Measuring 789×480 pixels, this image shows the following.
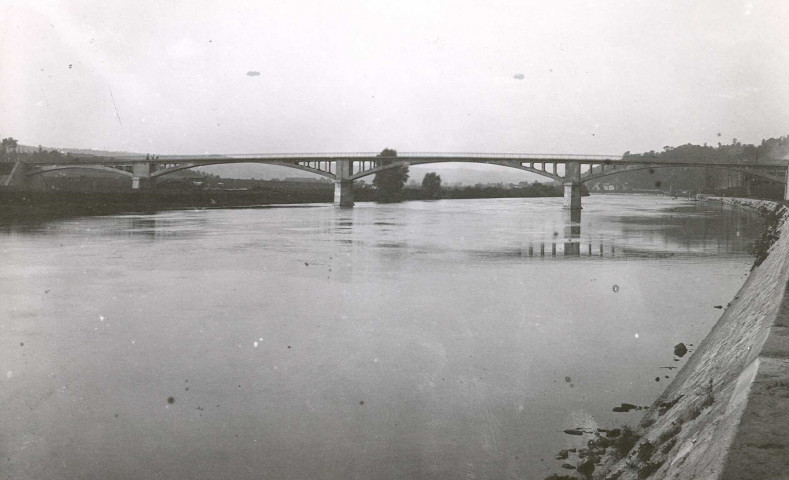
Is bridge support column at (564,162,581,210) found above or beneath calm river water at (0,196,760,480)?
above

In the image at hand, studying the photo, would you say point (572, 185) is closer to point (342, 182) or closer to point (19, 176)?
point (342, 182)

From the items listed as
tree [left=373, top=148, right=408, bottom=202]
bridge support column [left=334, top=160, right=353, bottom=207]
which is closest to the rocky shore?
bridge support column [left=334, top=160, right=353, bottom=207]

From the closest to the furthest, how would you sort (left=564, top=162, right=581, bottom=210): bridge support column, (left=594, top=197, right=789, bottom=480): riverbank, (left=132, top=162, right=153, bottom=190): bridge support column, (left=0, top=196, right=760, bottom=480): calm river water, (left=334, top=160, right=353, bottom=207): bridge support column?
(left=594, top=197, right=789, bottom=480): riverbank < (left=0, top=196, right=760, bottom=480): calm river water < (left=564, top=162, right=581, bottom=210): bridge support column < (left=334, top=160, right=353, bottom=207): bridge support column < (left=132, top=162, right=153, bottom=190): bridge support column

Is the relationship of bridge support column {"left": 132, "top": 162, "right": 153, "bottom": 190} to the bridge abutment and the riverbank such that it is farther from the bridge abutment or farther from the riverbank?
the riverbank

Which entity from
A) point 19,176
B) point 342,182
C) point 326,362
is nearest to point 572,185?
point 342,182

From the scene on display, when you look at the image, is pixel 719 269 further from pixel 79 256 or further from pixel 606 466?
pixel 79 256

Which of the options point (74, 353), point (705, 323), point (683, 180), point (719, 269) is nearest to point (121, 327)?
point (74, 353)
